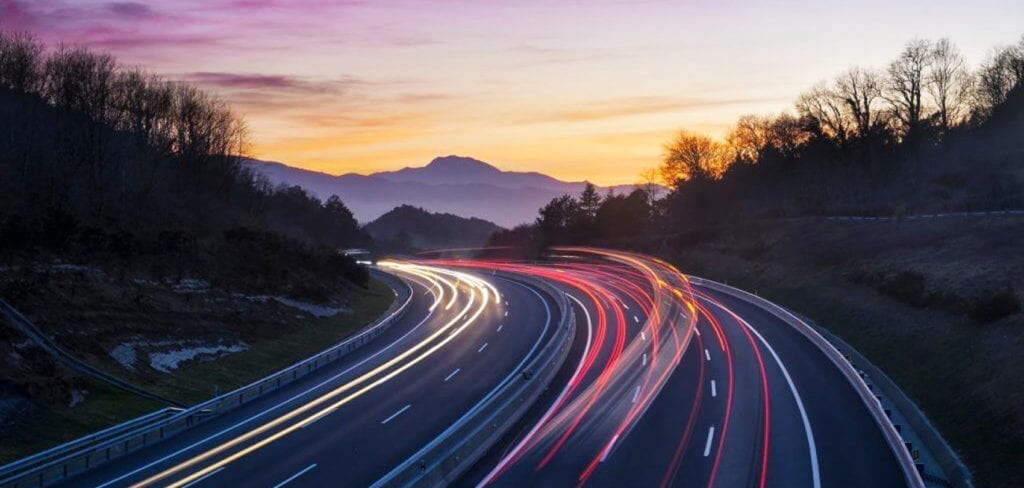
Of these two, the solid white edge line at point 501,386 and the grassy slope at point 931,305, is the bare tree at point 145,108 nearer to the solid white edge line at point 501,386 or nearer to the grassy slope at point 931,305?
the solid white edge line at point 501,386

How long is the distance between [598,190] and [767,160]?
35.1 m

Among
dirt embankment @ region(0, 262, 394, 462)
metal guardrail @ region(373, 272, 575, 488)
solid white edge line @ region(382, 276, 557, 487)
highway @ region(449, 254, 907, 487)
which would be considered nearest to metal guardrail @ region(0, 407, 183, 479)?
dirt embankment @ region(0, 262, 394, 462)

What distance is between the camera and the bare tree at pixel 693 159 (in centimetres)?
14500

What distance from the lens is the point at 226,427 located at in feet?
99.6

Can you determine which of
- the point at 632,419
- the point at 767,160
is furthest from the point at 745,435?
the point at 767,160

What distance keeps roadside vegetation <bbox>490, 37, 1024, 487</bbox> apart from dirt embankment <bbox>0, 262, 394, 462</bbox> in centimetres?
2938

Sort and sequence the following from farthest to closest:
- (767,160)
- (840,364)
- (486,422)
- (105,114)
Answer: (767,160)
(105,114)
(840,364)
(486,422)

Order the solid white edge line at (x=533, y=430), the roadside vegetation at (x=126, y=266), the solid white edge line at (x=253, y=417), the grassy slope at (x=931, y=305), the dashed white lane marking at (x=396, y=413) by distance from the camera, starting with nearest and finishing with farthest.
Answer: the solid white edge line at (x=533, y=430) → the solid white edge line at (x=253, y=417) → the grassy slope at (x=931, y=305) → the dashed white lane marking at (x=396, y=413) → the roadside vegetation at (x=126, y=266)

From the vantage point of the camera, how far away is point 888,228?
70875mm

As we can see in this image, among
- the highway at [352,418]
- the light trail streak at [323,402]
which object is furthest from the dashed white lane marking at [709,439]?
the light trail streak at [323,402]

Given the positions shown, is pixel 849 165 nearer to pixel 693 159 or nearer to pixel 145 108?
pixel 693 159

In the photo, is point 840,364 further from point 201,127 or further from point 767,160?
point 767,160

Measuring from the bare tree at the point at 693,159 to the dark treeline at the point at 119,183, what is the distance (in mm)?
75494

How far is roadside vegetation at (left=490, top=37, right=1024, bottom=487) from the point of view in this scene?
109ft
